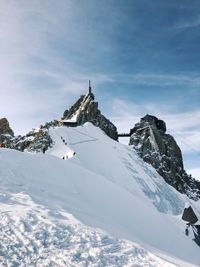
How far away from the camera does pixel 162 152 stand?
84188 mm

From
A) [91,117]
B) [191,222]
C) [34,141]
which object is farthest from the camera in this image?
[91,117]

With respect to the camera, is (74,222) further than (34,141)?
No

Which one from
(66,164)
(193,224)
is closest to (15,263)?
(66,164)

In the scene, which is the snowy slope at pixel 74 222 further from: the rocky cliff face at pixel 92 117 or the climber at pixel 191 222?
the rocky cliff face at pixel 92 117

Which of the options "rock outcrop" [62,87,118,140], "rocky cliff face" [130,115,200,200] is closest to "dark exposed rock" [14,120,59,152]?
"rock outcrop" [62,87,118,140]

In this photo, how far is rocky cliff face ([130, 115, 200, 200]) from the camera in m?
79.2

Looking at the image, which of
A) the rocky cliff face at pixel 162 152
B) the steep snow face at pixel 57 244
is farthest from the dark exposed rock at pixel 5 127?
the steep snow face at pixel 57 244

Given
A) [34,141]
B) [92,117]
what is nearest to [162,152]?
[92,117]

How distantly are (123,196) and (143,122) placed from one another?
6859cm

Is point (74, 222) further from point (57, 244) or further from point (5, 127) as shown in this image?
point (5, 127)

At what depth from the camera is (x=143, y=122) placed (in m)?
93.1

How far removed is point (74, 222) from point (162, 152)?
228 feet

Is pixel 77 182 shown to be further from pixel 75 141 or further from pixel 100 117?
A: pixel 100 117

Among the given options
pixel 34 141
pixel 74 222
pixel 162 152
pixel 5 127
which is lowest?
pixel 74 222
